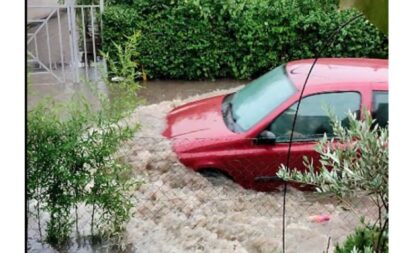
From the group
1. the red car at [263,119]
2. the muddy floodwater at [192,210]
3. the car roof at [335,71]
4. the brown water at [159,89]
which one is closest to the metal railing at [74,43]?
the brown water at [159,89]

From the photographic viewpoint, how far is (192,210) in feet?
5.97

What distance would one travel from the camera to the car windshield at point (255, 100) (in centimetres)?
181

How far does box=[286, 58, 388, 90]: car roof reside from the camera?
1.59 meters

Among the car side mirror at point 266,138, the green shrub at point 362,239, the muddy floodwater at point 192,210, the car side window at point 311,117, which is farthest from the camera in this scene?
the car side mirror at point 266,138

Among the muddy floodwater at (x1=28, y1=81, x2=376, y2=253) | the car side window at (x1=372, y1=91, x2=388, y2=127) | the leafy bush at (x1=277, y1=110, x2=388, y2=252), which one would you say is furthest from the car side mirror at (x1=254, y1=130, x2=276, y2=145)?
the leafy bush at (x1=277, y1=110, x2=388, y2=252)

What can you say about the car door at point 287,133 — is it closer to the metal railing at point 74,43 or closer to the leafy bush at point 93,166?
the leafy bush at point 93,166

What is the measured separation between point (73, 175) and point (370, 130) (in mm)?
986

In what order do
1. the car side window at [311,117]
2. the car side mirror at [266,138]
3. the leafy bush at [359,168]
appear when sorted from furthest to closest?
the car side mirror at [266,138]
the car side window at [311,117]
the leafy bush at [359,168]

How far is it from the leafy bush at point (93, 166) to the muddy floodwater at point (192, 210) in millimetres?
34

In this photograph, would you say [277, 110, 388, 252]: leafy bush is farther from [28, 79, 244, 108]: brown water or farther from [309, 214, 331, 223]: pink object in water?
[28, 79, 244, 108]: brown water

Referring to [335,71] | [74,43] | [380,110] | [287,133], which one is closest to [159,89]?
[74,43]

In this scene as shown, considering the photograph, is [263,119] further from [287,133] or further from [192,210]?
[192,210]

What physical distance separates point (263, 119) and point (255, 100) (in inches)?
3.2

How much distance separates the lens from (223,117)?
1.96 m
